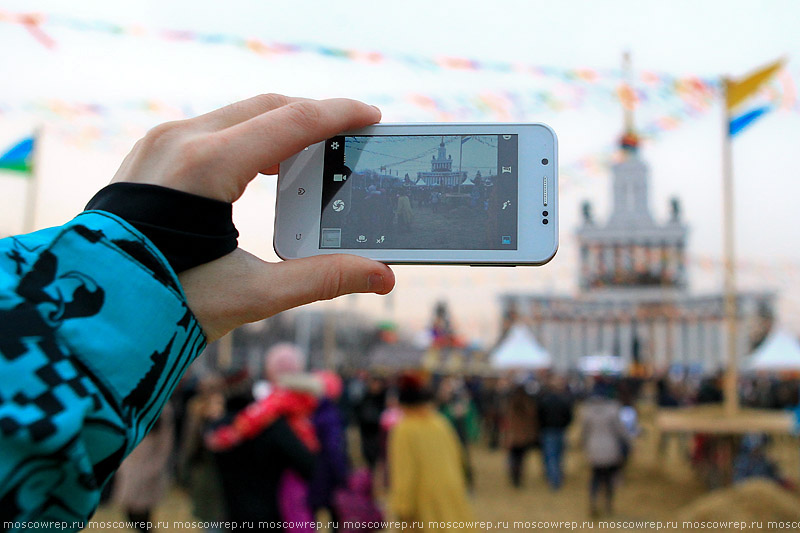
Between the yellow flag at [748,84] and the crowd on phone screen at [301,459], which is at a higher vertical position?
the yellow flag at [748,84]

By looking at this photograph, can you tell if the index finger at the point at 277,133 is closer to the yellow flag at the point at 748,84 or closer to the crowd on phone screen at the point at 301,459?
the crowd on phone screen at the point at 301,459

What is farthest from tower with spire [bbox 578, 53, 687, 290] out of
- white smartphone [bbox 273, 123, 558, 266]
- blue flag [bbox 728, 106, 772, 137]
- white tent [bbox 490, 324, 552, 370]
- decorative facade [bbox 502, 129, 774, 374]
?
white smartphone [bbox 273, 123, 558, 266]

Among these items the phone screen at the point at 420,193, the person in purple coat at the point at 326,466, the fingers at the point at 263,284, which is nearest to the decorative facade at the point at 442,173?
the phone screen at the point at 420,193

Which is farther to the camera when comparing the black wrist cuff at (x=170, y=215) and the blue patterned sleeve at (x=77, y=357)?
the black wrist cuff at (x=170, y=215)

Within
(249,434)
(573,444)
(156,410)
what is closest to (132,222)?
(156,410)

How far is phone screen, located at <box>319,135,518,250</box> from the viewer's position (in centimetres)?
136

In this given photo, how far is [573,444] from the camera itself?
56.6ft

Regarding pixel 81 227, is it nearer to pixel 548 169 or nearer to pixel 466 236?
pixel 466 236

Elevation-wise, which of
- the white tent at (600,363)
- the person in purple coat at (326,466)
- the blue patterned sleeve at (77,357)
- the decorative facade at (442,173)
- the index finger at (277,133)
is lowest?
the white tent at (600,363)

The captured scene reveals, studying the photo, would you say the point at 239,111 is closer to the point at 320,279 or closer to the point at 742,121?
the point at 320,279

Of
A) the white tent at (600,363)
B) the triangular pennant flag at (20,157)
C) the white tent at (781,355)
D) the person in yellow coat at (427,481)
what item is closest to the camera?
the person in yellow coat at (427,481)

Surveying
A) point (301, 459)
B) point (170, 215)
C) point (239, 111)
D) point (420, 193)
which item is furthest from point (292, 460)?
point (170, 215)

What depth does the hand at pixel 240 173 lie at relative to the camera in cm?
84

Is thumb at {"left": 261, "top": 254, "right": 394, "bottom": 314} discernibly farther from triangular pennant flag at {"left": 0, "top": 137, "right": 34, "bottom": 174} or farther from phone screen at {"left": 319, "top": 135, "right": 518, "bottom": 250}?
triangular pennant flag at {"left": 0, "top": 137, "right": 34, "bottom": 174}
